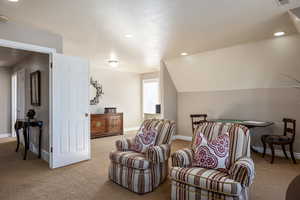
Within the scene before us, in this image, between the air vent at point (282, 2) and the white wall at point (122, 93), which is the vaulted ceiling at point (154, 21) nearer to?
the air vent at point (282, 2)

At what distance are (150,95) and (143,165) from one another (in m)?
5.47

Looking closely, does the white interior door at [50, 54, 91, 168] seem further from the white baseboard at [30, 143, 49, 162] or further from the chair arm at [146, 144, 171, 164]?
the chair arm at [146, 144, 171, 164]

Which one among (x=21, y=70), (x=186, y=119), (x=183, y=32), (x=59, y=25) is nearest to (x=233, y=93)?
(x=186, y=119)

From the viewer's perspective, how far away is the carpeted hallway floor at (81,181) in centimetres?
240

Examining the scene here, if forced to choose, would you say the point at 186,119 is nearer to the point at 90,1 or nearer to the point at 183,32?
the point at 183,32

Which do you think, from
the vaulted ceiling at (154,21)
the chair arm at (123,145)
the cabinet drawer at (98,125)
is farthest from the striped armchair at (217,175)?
the cabinet drawer at (98,125)

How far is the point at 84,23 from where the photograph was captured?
9.71 feet

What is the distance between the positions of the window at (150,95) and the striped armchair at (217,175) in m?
5.10

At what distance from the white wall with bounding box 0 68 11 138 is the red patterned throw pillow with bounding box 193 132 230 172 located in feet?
22.3

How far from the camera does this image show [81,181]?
9.30 ft

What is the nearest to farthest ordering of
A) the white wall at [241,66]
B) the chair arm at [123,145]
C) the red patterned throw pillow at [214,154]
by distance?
1. the red patterned throw pillow at [214,154]
2. the chair arm at [123,145]
3. the white wall at [241,66]

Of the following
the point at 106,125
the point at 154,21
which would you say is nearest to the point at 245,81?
the point at 154,21

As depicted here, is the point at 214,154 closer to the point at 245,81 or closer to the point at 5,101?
the point at 245,81

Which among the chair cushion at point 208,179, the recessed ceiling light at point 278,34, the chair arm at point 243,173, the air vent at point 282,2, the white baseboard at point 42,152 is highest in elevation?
the recessed ceiling light at point 278,34
